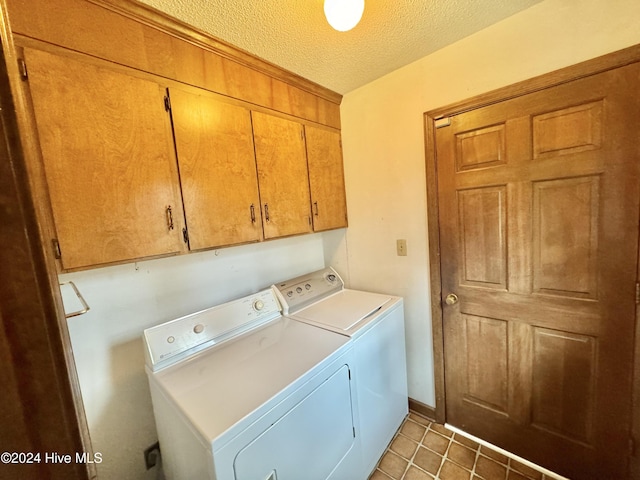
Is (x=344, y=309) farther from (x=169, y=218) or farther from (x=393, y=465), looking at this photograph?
(x=169, y=218)

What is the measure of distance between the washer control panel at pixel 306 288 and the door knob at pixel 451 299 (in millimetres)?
779

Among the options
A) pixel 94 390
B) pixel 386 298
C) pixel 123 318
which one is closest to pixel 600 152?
pixel 386 298

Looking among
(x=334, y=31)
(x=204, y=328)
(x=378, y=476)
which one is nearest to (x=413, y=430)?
(x=378, y=476)

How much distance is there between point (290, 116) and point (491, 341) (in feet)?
6.12

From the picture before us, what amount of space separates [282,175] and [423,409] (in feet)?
6.34

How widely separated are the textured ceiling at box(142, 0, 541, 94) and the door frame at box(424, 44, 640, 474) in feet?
1.16

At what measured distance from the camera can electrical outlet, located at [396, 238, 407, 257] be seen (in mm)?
1788

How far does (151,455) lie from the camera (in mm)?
1343

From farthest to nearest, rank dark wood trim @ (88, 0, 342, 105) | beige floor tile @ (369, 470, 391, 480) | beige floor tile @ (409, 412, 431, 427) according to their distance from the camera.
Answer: beige floor tile @ (409, 412, 431, 427), beige floor tile @ (369, 470, 391, 480), dark wood trim @ (88, 0, 342, 105)

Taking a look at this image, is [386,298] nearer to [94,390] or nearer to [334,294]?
[334,294]

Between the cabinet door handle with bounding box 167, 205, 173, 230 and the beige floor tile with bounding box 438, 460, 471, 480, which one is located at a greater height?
the cabinet door handle with bounding box 167, 205, 173, 230

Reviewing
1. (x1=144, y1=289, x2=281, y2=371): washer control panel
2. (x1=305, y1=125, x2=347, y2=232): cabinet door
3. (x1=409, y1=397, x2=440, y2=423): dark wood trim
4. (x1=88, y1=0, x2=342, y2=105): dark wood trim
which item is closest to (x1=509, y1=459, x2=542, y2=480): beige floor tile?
(x1=409, y1=397, x2=440, y2=423): dark wood trim

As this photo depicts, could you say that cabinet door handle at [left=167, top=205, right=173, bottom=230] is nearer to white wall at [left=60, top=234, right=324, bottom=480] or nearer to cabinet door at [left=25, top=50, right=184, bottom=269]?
cabinet door at [left=25, top=50, right=184, bottom=269]

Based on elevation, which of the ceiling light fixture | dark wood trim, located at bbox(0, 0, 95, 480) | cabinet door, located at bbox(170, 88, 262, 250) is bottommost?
dark wood trim, located at bbox(0, 0, 95, 480)
